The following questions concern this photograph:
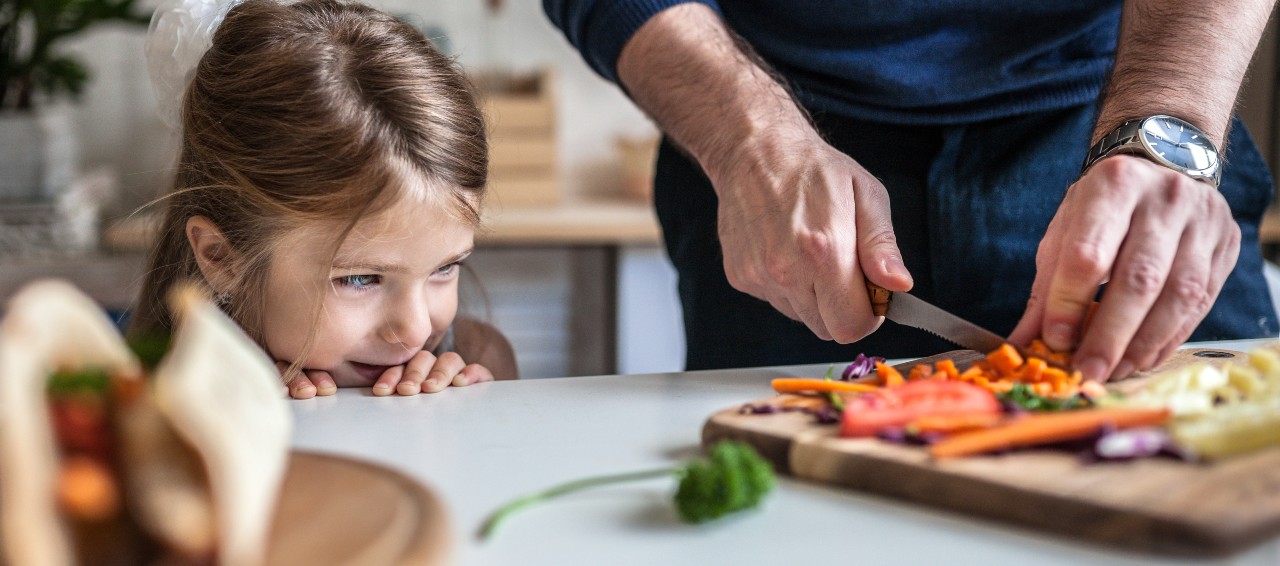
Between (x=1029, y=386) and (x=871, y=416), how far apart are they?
17 cm

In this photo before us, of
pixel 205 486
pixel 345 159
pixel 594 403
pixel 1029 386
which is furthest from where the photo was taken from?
pixel 345 159

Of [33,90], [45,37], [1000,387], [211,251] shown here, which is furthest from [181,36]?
[33,90]

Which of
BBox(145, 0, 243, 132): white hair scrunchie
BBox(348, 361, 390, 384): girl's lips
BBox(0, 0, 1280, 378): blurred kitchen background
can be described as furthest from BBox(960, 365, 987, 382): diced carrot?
BBox(0, 0, 1280, 378): blurred kitchen background

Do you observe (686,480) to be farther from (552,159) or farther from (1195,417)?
(552,159)

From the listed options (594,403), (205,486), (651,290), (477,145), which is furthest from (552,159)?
(205,486)

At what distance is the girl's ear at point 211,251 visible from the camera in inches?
49.8

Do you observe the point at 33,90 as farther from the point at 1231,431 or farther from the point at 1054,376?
the point at 1231,431

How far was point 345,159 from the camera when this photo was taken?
120 cm

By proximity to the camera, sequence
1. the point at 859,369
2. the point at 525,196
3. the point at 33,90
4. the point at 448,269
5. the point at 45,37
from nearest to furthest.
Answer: the point at 859,369 < the point at 448,269 < the point at 45,37 < the point at 33,90 < the point at 525,196

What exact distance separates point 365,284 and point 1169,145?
2.74 feet

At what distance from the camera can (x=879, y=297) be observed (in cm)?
101

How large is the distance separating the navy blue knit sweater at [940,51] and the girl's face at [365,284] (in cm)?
33

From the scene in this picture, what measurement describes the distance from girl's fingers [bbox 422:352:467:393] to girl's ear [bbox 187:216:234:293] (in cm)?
26

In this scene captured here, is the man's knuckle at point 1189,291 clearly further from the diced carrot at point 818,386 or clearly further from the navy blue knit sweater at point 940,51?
the navy blue knit sweater at point 940,51
